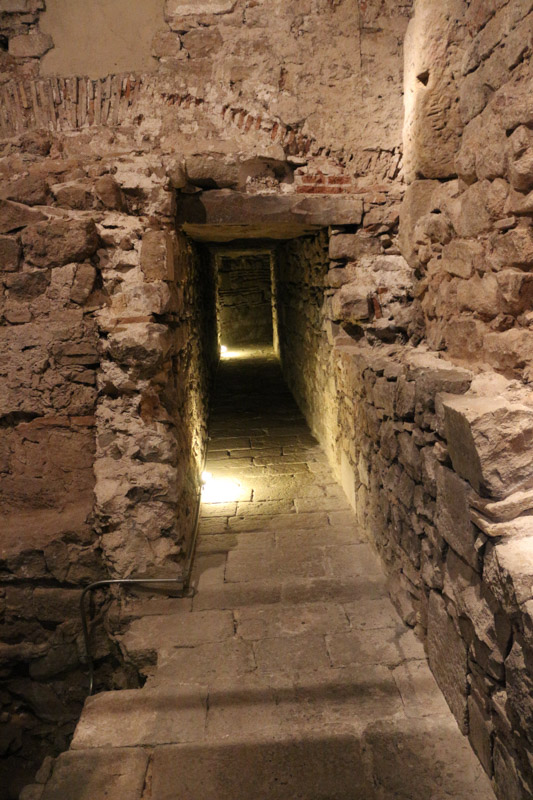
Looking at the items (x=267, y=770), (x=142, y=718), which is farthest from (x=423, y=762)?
(x=142, y=718)

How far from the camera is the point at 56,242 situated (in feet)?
9.74

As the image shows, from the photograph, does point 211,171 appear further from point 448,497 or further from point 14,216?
point 448,497

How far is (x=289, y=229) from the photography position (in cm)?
418

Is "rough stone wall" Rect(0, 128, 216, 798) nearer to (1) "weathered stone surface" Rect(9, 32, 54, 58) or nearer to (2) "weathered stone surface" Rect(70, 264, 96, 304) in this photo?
(2) "weathered stone surface" Rect(70, 264, 96, 304)

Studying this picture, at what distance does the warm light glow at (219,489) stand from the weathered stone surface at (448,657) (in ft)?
7.33

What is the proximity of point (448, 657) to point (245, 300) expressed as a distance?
982cm

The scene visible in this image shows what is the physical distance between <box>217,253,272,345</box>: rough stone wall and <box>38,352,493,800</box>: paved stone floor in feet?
26.0

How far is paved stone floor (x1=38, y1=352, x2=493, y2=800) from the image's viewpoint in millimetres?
1938

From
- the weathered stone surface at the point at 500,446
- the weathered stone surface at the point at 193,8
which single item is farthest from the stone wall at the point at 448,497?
the weathered stone surface at the point at 193,8

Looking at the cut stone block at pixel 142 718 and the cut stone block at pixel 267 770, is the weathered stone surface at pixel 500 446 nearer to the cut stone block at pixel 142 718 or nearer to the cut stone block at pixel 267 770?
the cut stone block at pixel 267 770

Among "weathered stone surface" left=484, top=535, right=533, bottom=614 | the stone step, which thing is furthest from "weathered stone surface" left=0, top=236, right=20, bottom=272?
"weathered stone surface" left=484, top=535, right=533, bottom=614

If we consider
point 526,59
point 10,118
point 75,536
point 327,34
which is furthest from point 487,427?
point 10,118

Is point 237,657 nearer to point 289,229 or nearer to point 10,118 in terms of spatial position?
point 289,229

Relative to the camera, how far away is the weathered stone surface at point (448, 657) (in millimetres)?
2020
